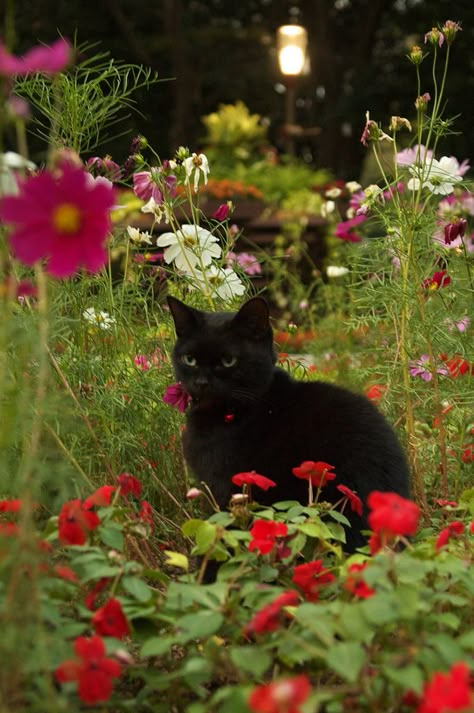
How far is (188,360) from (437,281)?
987 millimetres

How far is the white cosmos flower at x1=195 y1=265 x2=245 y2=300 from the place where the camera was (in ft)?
10.7

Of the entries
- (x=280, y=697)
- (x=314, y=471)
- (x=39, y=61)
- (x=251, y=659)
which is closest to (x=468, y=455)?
(x=314, y=471)

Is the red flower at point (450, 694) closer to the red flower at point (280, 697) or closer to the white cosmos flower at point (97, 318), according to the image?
the red flower at point (280, 697)

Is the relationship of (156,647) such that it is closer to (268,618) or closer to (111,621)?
(111,621)

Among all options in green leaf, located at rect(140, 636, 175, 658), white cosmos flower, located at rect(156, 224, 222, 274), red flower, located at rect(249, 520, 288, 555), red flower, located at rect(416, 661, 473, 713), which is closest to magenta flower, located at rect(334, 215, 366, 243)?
white cosmos flower, located at rect(156, 224, 222, 274)

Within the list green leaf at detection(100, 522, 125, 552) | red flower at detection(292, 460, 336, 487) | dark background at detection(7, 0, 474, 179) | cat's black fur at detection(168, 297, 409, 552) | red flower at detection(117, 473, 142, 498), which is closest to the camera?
green leaf at detection(100, 522, 125, 552)

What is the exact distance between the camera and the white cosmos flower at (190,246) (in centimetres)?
316

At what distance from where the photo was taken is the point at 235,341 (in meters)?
2.88

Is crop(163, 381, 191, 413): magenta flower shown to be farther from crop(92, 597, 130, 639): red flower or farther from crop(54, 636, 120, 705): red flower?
crop(54, 636, 120, 705): red flower

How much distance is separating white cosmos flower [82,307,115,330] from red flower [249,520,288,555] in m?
1.32

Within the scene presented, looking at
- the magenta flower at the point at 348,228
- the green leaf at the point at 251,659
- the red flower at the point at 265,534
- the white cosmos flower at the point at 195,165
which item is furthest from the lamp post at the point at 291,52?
the green leaf at the point at 251,659

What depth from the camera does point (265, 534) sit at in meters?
2.06

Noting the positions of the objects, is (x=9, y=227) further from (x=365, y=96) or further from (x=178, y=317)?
(x=365, y=96)

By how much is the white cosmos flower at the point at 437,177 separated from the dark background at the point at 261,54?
28.7ft
